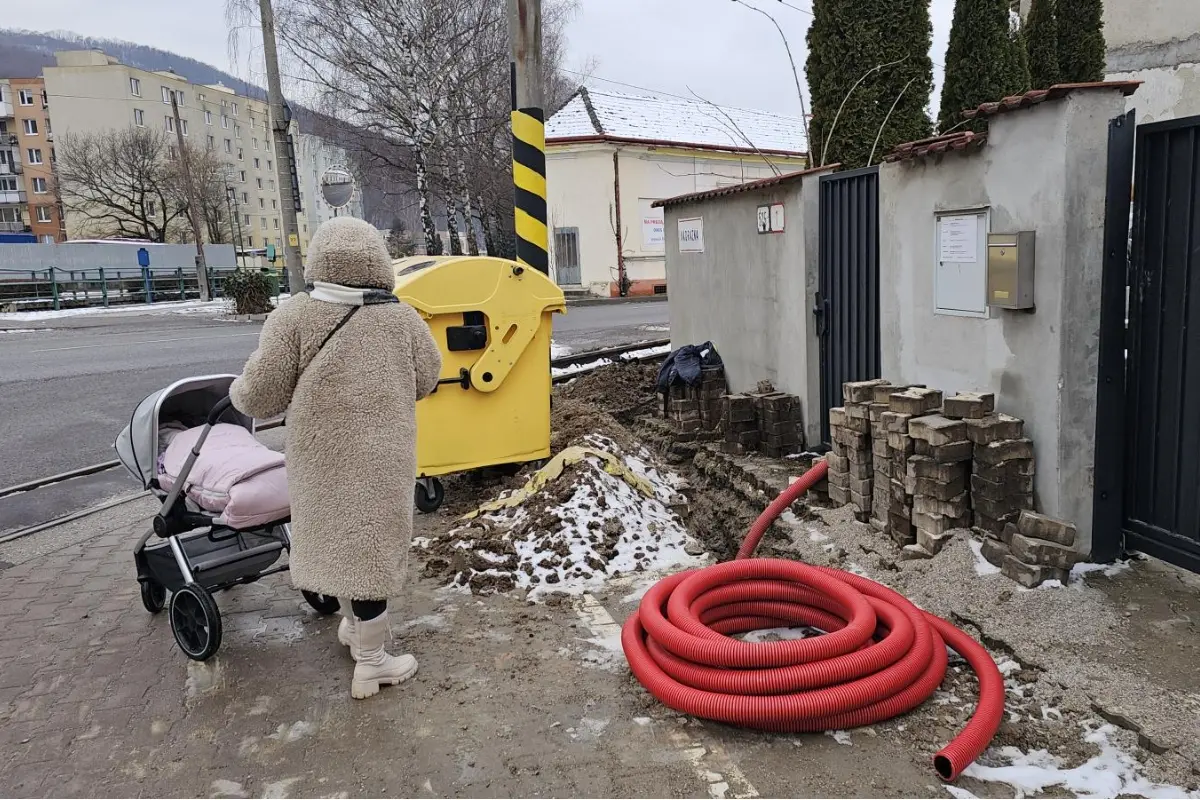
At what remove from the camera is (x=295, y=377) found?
348 centimetres

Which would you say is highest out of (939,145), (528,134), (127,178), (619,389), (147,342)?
(127,178)

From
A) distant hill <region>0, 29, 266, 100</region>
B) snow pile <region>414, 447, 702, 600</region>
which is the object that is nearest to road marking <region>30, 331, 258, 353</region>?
snow pile <region>414, 447, 702, 600</region>

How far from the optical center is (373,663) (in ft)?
11.7

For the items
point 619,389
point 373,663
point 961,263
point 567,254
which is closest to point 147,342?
point 619,389

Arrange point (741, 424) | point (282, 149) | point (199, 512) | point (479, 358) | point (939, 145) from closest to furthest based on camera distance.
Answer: point (199, 512) < point (939, 145) < point (479, 358) < point (741, 424) < point (282, 149)

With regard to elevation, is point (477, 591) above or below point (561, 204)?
below

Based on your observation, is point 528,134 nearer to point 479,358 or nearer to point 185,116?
point 479,358

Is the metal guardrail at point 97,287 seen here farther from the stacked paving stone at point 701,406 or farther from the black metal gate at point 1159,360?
the black metal gate at point 1159,360

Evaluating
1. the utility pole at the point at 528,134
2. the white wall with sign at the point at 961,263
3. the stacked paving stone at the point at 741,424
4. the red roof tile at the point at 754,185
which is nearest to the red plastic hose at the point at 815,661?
the white wall with sign at the point at 961,263

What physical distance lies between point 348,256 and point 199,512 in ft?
4.72

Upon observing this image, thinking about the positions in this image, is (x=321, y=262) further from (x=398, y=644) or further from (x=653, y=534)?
(x=653, y=534)

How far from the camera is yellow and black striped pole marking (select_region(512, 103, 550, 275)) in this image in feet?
23.6

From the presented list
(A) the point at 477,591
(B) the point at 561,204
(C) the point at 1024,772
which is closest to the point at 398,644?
(A) the point at 477,591

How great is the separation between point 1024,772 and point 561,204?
26045 millimetres
